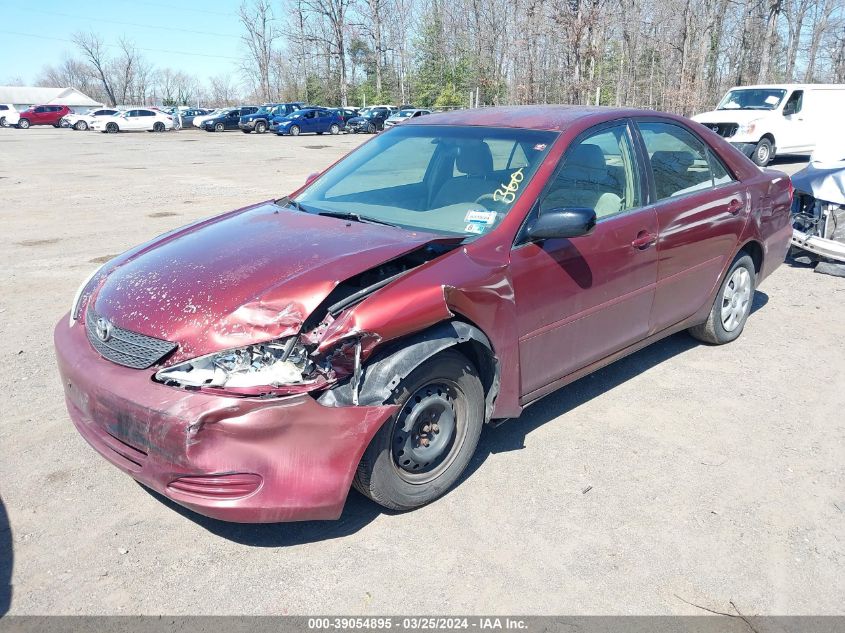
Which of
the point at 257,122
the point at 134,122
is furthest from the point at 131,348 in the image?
the point at 134,122

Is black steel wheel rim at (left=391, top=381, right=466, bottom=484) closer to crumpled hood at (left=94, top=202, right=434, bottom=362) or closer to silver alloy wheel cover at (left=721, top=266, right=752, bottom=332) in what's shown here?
crumpled hood at (left=94, top=202, right=434, bottom=362)

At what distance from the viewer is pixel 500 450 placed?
3.82 meters

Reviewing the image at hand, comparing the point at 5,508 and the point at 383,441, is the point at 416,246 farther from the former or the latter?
the point at 5,508

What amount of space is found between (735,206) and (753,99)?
51.5ft

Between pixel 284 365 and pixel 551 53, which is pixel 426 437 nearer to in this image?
pixel 284 365

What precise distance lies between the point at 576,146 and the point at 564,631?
2500 millimetres

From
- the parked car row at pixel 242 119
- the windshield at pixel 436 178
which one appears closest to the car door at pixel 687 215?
the windshield at pixel 436 178

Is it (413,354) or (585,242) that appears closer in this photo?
(413,354)

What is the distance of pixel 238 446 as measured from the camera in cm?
265

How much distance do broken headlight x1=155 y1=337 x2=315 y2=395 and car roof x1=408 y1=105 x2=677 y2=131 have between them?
205 centimetres

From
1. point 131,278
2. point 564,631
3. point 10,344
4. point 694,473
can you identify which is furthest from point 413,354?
point 10,344

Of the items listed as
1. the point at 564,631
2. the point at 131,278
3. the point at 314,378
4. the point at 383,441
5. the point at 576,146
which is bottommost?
the point at 564,631

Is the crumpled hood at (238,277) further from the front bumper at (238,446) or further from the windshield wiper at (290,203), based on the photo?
the windshield wiper at (290,203)

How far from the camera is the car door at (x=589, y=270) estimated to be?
3502 mm
